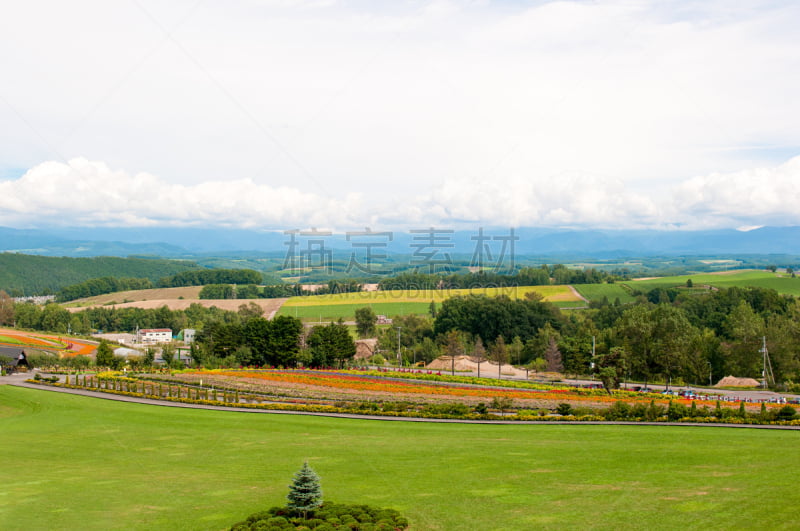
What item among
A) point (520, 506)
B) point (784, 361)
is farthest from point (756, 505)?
point (784, 361)

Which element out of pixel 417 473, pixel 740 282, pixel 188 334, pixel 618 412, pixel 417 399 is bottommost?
pixel 188 334

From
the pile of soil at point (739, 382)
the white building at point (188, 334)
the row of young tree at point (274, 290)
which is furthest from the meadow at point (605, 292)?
the white building at point (188, 334)

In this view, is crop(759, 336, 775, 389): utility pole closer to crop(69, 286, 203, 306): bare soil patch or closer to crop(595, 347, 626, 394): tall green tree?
crop(595, 347, 626, 394): tall green tree

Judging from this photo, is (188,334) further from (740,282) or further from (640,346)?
(740,282)

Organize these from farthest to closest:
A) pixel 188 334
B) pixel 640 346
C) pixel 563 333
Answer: pixel 188 334 → pixel 563 333 → pixel 640 346

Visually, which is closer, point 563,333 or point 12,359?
point 12,359

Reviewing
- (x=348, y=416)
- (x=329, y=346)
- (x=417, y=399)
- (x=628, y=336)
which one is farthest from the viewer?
(x=329, y=346)

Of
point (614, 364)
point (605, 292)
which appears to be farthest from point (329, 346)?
point (605, 292)
